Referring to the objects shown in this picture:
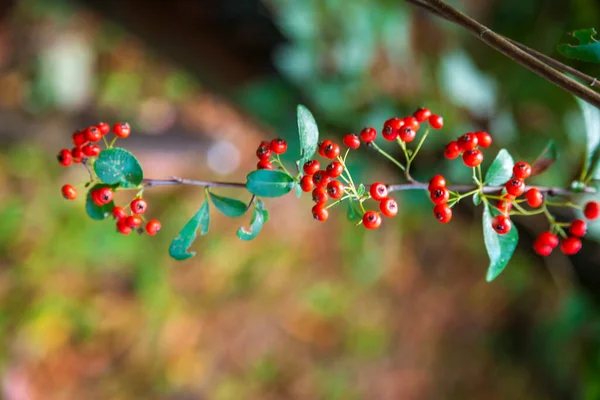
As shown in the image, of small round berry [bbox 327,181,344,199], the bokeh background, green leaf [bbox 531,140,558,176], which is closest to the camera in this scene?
small round berry [bbox 327,181,344,199]

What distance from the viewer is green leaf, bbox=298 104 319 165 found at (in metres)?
0.45

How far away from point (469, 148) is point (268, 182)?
7.5 inches

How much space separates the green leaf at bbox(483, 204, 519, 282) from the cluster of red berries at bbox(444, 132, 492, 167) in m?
0.04

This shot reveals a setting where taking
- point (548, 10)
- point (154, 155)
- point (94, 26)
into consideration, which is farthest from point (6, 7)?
point (548, 10)

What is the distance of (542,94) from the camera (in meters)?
1.22

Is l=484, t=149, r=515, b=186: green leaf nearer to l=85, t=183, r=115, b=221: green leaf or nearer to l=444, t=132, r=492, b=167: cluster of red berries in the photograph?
l=444, t=132, r=492, b=167: cluster of red berries

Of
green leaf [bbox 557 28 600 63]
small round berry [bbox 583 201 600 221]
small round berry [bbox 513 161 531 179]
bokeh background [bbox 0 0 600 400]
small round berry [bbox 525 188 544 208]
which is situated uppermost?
green leaf [bbox 557 28 600 63]

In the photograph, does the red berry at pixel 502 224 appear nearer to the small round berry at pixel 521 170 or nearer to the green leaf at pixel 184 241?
the small round berry at pixel 521 170

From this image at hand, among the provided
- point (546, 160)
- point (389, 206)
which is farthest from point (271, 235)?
point (389, 206)

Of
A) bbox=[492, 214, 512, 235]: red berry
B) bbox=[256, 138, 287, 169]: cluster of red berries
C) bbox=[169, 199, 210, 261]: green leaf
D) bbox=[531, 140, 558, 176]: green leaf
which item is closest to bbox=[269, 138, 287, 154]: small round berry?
bbox=[256, 138, 287, 169]: cluster of red berries

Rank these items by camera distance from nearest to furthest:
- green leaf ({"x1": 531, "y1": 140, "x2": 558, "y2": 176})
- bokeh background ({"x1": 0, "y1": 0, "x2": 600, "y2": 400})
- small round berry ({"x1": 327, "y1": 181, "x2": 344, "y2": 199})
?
small round berry ({"x1": 327, "y1": 181, "x2": 344, "y2": 199}), green leaf ({"x1": 531, "y1": 140, "x2": 558, "y2": 176}), bokeh background ({"x1": 0, "y1": 0, "x2": 600, "y2": 400})

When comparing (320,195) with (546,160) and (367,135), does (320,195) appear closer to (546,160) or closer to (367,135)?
(367,135)

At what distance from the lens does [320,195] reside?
45cm

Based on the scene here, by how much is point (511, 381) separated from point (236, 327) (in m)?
1.33
